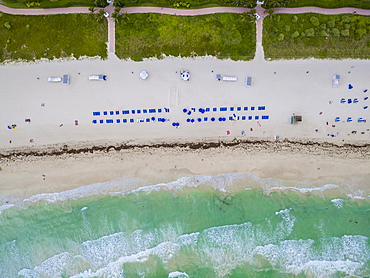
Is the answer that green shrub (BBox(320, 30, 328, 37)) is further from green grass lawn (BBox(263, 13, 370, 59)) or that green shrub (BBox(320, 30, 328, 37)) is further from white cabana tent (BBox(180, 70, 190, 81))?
white cabana tent (BBox(180, 70, 190, 81))

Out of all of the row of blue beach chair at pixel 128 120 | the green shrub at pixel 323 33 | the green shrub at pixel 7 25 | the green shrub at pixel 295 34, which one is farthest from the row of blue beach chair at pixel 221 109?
the green shrub at pixel 7 25

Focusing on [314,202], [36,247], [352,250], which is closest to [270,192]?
[314,202]

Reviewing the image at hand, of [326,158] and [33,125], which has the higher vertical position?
[33,125]

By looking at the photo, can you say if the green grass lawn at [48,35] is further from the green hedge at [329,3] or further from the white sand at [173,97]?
the green hedge at [329,3]

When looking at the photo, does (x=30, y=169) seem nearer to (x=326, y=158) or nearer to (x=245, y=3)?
(x=245, y=3)

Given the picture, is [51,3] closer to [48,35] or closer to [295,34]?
[48,35]
